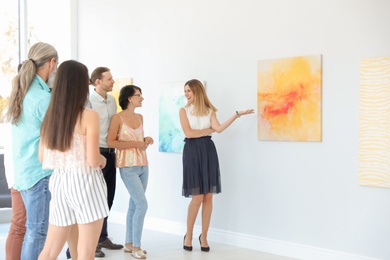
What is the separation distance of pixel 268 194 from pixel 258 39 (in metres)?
1.61

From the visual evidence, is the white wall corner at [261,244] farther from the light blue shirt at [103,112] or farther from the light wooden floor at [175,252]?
the light blue shirt at [103,112]

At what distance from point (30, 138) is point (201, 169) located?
2.33m

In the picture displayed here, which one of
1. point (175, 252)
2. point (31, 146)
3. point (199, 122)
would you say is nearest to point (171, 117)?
point (199, 122)

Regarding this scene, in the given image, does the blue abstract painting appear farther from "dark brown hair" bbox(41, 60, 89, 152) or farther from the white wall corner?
"dark brown hair" bbox(41, 60, 89, 152)

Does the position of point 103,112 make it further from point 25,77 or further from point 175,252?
point 25,77

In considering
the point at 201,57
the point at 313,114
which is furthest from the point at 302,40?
the point at 201,57

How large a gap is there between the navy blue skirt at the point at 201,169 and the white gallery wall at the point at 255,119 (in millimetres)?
398

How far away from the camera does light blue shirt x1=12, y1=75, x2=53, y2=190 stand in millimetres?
3705

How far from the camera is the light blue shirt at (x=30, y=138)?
146 inches

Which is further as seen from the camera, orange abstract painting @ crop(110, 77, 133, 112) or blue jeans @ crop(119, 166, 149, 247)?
orange abstract painting @ crop(110, 77, 133, 112)

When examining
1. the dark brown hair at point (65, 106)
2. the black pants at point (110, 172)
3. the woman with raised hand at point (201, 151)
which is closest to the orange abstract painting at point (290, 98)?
the woman with raised hand at point (201, 151)

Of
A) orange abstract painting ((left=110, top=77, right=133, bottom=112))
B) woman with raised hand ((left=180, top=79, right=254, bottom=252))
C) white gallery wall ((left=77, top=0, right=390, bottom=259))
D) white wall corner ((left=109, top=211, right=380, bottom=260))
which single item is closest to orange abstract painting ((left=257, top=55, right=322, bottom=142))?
white gallery wall ((left=77, top=0, right=390, bottom=259))

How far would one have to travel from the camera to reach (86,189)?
341 cm

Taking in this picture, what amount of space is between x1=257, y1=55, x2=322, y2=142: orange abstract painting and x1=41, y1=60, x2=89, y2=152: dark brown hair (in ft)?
8.60
